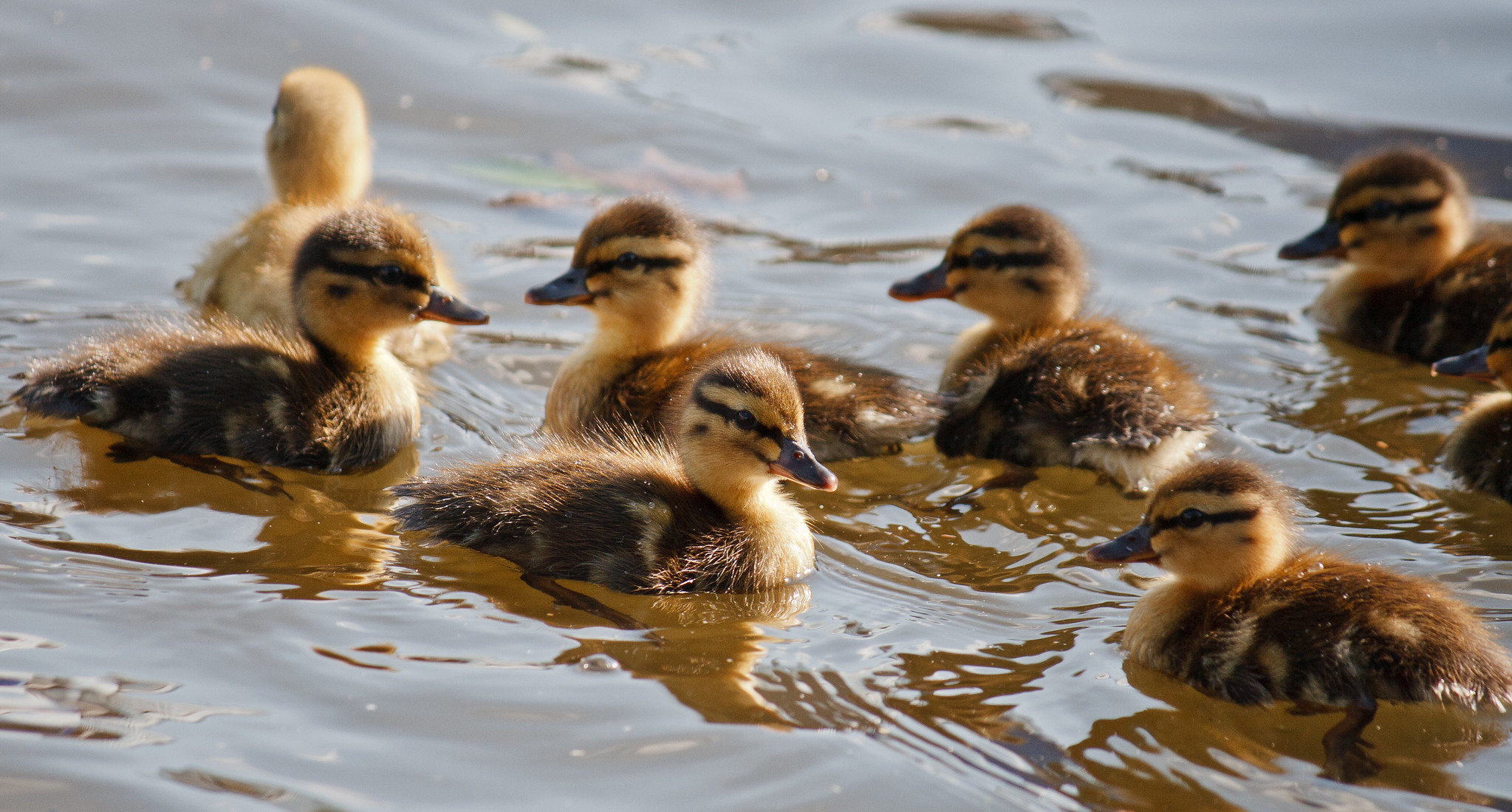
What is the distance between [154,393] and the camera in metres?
4.26

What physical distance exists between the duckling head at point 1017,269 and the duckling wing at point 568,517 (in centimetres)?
160

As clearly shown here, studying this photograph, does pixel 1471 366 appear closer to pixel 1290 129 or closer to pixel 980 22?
pixel 1290 129

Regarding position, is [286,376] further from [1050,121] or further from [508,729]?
[1050,121]

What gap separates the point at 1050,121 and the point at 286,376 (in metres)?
4.76

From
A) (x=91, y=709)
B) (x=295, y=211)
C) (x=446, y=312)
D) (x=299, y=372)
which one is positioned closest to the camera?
(x=91, y=709)

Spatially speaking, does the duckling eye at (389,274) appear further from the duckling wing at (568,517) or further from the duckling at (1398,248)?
the duckling at (1398,248)

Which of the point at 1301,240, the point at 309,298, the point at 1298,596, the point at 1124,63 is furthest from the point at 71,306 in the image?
the point at 1124,63

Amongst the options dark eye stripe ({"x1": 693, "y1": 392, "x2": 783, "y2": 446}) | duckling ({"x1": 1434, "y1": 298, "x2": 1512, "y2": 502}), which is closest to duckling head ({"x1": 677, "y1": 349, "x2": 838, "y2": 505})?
dark eye stripe ({"x1": 693, "y1": 392, "x2": 783, "y2": 446})

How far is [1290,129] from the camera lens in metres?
7.85

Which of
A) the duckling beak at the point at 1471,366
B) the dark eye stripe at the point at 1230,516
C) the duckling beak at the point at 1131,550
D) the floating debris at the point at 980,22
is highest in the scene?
the floating debris at the point at 980,22

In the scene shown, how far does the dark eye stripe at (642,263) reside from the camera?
4840 mm

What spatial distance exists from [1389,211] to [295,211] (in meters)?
4.15

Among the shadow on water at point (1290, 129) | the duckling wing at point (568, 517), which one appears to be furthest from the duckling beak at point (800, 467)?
the shadow on water at point (1290, 129)

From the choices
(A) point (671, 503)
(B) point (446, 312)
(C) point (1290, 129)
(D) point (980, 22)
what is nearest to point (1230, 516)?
(A) point (671, 503)
